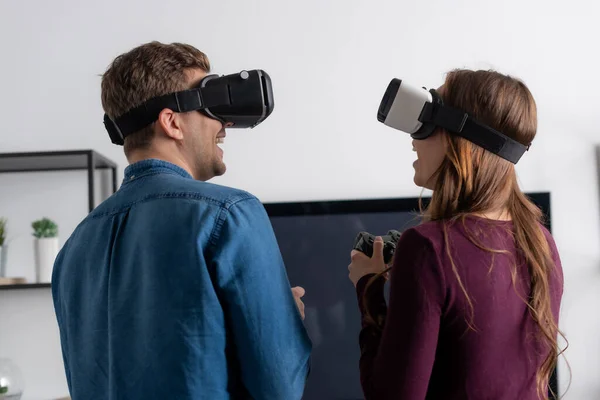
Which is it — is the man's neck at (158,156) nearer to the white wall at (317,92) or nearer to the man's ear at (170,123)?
the man's ear at (170,123)

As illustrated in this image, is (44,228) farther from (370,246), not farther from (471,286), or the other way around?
(471,286)

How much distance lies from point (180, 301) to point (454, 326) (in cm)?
46

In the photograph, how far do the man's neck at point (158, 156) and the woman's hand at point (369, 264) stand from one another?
0.39 metres

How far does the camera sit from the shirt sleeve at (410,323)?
4.13 feet

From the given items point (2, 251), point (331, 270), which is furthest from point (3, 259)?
point (331, 270)

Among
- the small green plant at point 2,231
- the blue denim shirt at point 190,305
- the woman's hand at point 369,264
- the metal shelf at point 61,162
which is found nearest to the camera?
the blue denim shirt at point 190,305

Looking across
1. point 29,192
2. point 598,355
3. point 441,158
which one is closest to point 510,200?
point 441,158

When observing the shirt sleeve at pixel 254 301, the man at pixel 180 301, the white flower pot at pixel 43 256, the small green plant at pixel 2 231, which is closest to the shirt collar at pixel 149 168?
the man at pixel 180 301

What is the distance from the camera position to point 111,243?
1283 mm

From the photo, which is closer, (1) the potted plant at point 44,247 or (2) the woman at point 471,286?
(2) the woman at point 471,286

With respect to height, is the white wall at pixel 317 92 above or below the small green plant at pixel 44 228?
above

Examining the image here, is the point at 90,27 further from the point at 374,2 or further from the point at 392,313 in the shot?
the point at 392,313

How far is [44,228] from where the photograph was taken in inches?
111

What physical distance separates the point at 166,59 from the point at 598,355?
2219 mm
